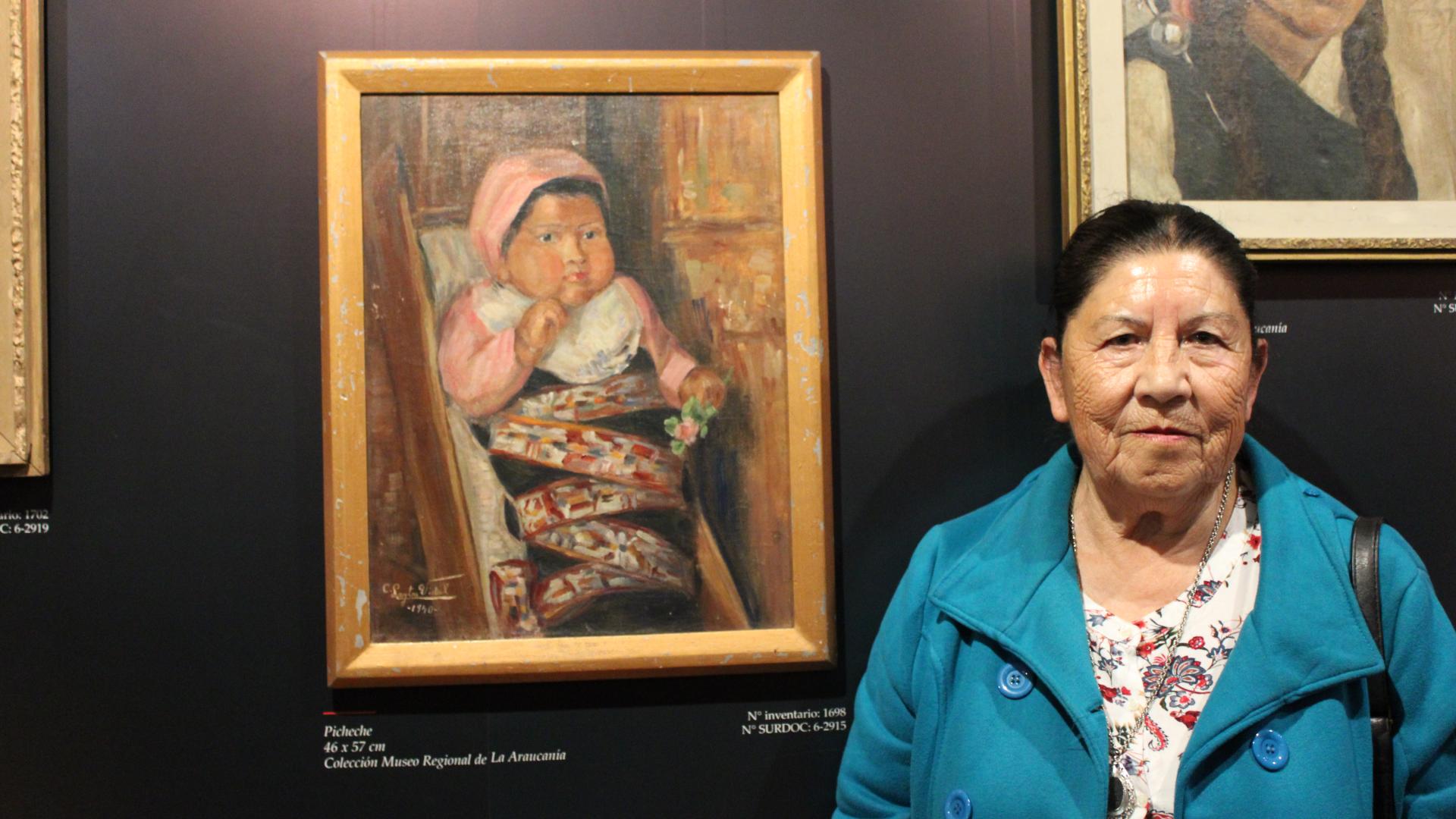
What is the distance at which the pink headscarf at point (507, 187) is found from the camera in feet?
5.04

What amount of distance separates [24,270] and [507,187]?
791 mm

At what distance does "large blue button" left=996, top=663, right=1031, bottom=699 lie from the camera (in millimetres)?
1219

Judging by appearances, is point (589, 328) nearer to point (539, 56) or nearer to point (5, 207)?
point (539, 56)

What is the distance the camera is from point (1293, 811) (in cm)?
111

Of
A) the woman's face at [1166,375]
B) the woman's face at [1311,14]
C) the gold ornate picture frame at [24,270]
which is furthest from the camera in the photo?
the woman's face at [1311,14]

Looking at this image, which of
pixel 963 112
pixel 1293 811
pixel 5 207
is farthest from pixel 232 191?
pixel 1293 811

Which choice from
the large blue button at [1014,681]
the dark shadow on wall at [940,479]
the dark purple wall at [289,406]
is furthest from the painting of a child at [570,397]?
the large blue button at [1014,681]

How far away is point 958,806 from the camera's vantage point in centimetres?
121

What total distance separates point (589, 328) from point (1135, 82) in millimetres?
1032

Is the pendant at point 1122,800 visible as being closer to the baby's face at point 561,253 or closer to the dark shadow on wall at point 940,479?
the dark shadow on wall at point 940,479

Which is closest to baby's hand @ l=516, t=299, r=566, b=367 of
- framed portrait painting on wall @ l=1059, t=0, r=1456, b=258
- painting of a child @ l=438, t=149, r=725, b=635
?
painting of a child @ l=438, t=149, r=725, b=635

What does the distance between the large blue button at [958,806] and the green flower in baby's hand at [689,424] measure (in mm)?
672

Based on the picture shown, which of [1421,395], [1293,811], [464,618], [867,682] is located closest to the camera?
[1293,811]
